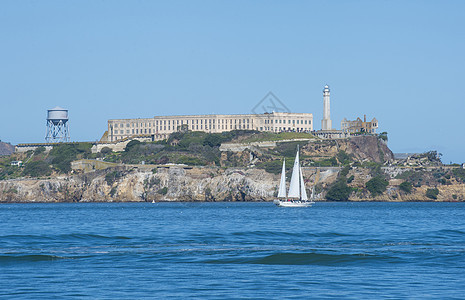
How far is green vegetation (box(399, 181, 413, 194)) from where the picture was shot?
173250 millimetres

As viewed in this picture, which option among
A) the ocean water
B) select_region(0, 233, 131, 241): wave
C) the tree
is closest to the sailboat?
the tree

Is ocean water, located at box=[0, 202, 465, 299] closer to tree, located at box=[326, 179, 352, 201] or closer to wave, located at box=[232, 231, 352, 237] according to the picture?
wave, located at box=[232, 231, 352, 237]

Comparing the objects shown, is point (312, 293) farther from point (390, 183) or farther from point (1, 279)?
point (390, 183)

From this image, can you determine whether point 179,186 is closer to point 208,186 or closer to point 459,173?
point 208,186

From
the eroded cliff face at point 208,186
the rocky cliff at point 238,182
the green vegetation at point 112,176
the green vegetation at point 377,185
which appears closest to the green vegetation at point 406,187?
the rocky cliff at point 238,182

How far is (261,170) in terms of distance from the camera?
180125mm

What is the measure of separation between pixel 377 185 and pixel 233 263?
132 m

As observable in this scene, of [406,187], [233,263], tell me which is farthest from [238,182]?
[233,263]

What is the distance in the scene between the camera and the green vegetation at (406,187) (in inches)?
6821

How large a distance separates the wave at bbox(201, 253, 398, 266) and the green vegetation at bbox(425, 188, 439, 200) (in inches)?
5199

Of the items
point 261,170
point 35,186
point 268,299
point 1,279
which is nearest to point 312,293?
point 268,299

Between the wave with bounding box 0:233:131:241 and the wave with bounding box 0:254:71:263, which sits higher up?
the wave with bounding box 0:233:131:241

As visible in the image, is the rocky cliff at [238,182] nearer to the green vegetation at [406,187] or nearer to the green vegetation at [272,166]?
the green vegetation at [272,166]

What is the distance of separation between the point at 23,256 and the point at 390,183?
13876cm
